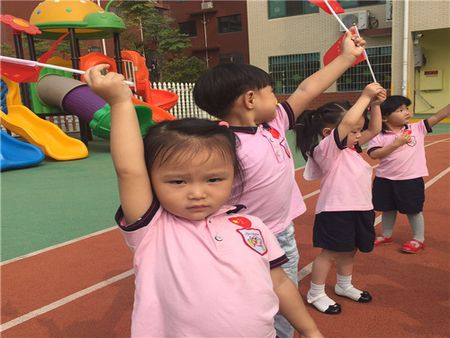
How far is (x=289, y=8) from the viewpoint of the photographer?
771 inches

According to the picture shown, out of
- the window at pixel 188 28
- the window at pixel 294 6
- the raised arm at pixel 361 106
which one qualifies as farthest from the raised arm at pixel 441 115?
the window at pixel 188 28

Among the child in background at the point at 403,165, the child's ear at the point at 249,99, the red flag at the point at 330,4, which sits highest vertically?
the red flag at the point at 330,4

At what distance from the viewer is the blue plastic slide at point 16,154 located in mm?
8406

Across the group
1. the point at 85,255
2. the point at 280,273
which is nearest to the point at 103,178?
the point at 85,255

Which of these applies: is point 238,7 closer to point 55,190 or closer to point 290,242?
point 55,190

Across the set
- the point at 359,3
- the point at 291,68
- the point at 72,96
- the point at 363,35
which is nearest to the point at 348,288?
the point at 72,96

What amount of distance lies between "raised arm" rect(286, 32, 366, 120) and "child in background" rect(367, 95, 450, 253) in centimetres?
163

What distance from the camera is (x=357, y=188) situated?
109 inches

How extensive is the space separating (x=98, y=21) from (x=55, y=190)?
6.32 m

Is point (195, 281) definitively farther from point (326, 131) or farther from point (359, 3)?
point (359, 3)

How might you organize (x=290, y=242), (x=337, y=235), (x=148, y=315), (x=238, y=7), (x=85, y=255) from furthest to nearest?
(x=238, y=7) < (x=85, y=255) < (x=337, y=235) < (x=290, y=242) < (x=148, y=315)

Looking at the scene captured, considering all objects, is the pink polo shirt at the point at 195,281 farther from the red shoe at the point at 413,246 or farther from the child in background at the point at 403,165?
the red shoe at the point at 413,246

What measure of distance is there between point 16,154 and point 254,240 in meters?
8.56

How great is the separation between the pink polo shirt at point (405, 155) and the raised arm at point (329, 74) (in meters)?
1.69
